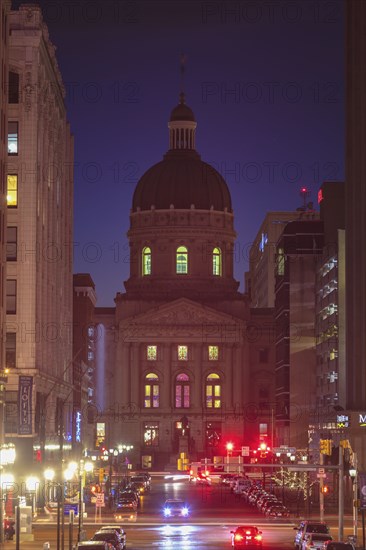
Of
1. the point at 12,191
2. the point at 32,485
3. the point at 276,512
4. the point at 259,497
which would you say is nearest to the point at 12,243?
the point at 12,191

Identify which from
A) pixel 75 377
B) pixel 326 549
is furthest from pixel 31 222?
pixel 75 377

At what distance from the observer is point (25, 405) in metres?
97.0

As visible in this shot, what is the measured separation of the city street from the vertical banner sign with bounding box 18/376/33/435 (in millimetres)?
5810

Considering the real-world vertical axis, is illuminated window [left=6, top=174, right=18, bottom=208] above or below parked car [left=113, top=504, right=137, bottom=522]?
above

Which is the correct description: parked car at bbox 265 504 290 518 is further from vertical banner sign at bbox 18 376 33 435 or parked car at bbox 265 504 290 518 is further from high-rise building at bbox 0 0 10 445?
high-rise building at bbox 0 0 10 445

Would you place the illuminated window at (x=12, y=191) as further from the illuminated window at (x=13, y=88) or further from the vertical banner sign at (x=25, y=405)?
the vertical banner sign at (x=25, y=405)

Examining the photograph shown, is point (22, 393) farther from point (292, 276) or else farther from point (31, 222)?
point (292, 276)

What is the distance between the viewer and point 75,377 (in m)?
174

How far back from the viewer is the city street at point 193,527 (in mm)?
75750

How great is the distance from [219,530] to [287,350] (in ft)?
372

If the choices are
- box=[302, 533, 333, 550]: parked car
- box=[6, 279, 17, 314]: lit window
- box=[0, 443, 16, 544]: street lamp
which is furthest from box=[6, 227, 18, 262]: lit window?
box=[302, 533, 333, 550]: parked car

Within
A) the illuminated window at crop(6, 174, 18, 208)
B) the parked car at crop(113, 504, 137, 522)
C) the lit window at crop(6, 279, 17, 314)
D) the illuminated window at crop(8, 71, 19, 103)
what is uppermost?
the illuminated window at crop(8, 71, 19, 103)

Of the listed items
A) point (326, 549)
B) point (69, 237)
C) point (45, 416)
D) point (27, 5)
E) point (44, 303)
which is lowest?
point (326, 549)

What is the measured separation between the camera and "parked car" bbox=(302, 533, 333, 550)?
6588 cm
